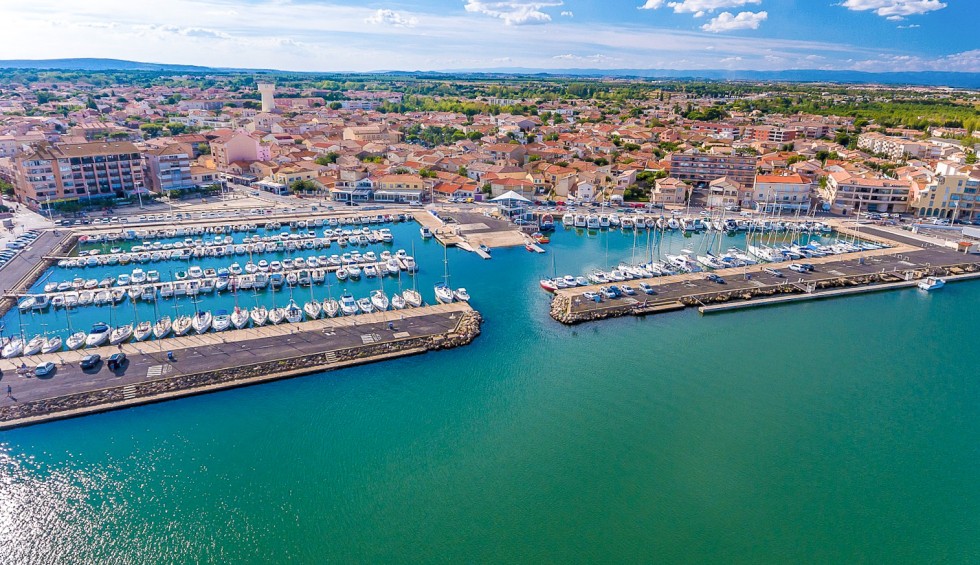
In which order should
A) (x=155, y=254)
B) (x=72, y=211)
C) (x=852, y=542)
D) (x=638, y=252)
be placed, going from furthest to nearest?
(x=72, y=211)
(x=638, y=252)
(x=155, y=254)
(x=852, y=542)

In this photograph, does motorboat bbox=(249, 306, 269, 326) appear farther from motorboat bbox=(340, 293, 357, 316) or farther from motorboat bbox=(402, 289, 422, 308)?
motorboat bbox=(402, 289, 422, 308)

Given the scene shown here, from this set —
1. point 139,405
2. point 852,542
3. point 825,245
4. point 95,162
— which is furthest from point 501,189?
point 852,542

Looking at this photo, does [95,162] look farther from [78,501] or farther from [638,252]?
[638,252]

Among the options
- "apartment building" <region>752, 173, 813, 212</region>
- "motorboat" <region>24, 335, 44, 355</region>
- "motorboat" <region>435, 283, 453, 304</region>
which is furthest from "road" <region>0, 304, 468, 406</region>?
"apartment building" <region>752, 173, 813, 212</region>

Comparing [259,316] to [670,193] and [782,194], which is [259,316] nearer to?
[670,193]

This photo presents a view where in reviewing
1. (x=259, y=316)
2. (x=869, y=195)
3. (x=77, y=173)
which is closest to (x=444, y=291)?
(x=259, y=316)

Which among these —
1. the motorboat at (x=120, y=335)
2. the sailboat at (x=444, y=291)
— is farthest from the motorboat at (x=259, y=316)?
the sailboat at (x=444, y=291)

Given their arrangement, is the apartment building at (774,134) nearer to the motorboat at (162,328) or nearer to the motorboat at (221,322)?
the motorboat at (221,322)
